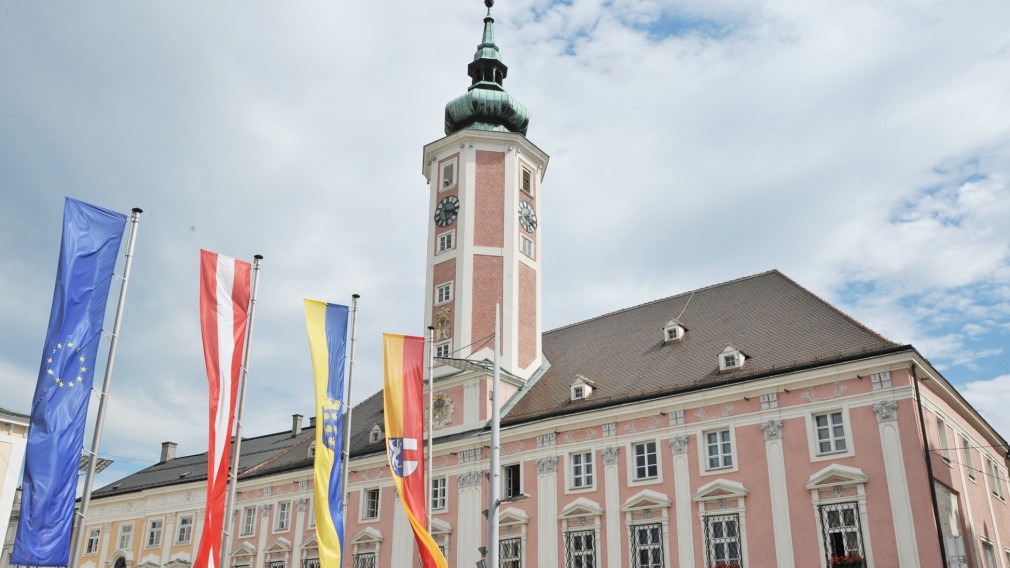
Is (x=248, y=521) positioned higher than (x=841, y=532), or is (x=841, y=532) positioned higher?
(x=248, y=521)

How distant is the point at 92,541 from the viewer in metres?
53.8

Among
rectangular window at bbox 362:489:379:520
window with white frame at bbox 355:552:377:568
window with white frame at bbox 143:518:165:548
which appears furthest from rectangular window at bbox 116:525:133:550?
window with white frame at bbox 355:552:377:568

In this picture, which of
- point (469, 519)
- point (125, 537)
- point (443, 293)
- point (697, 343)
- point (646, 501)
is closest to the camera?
point (646, 501)

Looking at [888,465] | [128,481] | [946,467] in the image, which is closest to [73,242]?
[888,465]

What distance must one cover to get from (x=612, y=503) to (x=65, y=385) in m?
21.0

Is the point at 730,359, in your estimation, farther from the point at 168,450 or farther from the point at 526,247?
the point at 168,450

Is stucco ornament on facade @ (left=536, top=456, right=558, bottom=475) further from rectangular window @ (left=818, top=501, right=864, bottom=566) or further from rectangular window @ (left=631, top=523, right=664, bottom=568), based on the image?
rectangular window @ (left=818, top=501, right=864, bottom=566)

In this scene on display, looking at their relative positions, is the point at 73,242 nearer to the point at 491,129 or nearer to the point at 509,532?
the point at 509,532

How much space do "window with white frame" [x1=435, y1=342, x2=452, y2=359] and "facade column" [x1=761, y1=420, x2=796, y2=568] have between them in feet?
52.8

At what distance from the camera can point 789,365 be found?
99.5 ft

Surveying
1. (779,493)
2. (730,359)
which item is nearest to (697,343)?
(730,359)

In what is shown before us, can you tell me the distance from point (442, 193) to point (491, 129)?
13.8ft

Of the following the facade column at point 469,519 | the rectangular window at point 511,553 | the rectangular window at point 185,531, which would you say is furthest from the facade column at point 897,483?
the rectangular window at point 185,531

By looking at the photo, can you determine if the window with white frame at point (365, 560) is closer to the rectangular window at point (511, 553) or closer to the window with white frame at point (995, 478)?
the rectangular window at point (511, 553)
